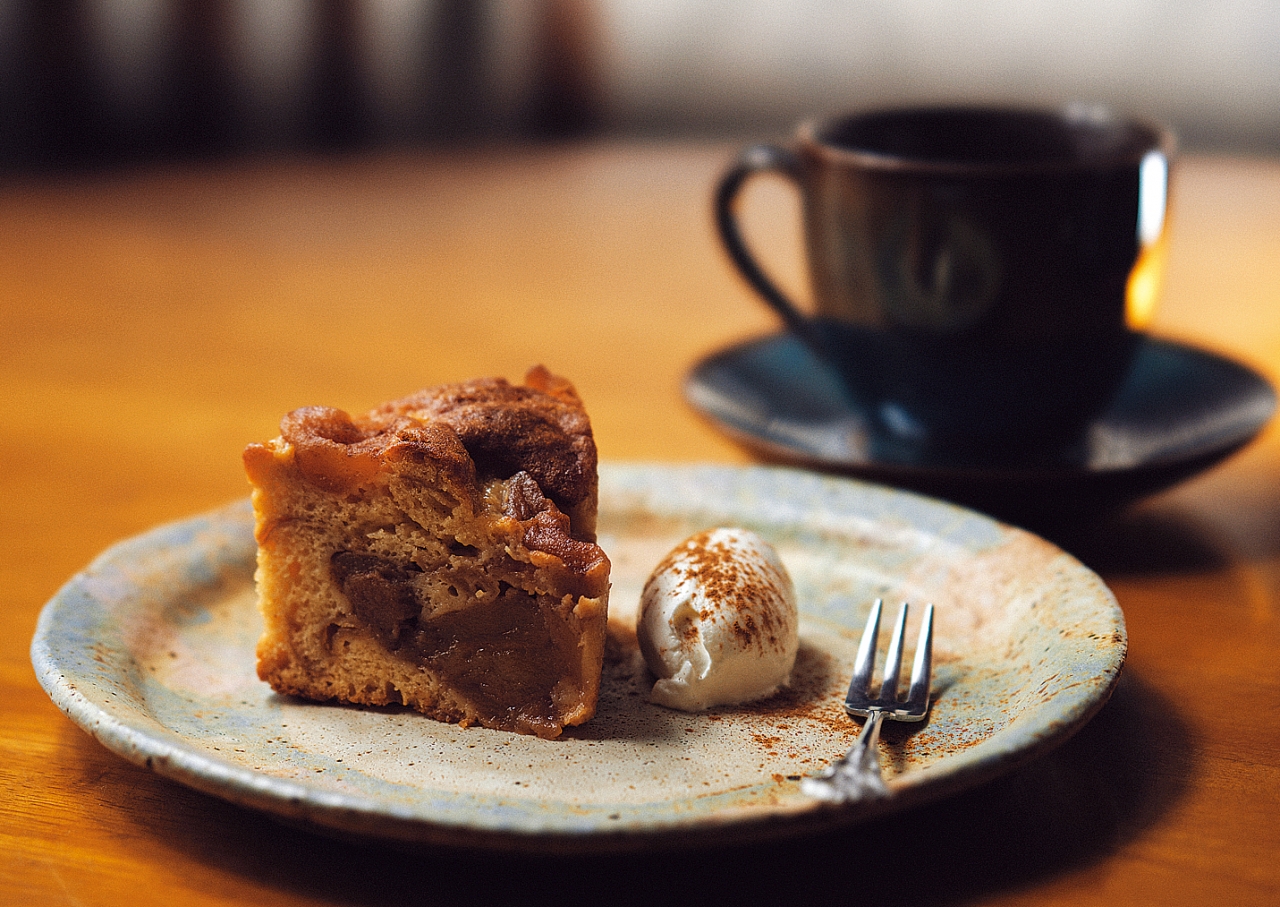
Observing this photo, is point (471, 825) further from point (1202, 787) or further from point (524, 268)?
point (524, 268)

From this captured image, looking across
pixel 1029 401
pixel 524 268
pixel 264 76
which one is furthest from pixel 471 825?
pixel 264 76

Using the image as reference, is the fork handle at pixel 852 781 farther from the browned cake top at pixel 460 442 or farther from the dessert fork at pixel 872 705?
the browned cake top at pixel 460 442

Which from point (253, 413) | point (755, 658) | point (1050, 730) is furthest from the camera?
point (253, 413)

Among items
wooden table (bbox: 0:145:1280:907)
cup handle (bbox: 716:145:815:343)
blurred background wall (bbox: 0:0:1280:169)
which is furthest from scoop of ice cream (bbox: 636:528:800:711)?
blurred background wall (bbox: 0:0:1280:169)

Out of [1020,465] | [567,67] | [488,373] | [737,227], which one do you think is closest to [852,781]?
[1020,465]

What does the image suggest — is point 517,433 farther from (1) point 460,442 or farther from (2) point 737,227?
(2) point 737,227

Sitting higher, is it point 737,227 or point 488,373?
point 737,227
